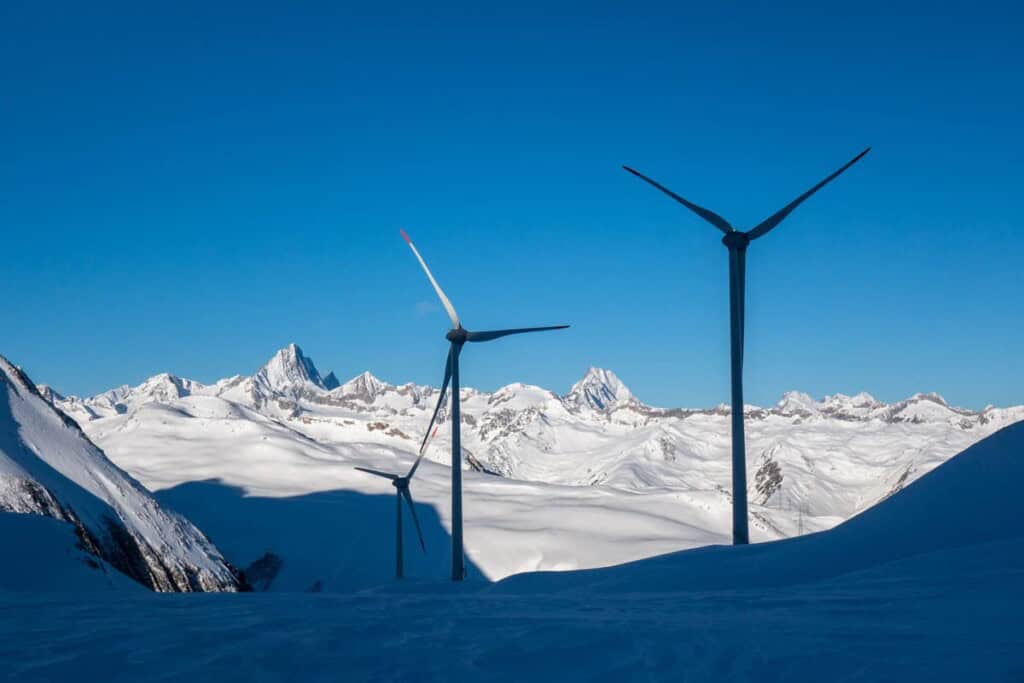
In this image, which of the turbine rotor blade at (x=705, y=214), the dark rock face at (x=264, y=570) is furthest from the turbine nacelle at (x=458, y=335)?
the dark rock face at (x=264, y=570)

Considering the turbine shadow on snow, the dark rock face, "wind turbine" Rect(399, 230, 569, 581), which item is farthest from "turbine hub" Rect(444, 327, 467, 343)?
the dark rock face

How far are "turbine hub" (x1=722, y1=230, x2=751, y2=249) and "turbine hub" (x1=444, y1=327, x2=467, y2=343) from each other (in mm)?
20263

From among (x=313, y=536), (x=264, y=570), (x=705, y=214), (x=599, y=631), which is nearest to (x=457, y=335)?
(x=705, y=214)

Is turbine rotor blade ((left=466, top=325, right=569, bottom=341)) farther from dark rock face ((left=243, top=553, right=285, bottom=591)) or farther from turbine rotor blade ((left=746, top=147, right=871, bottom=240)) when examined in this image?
dark rock face ((left=243, top=553, right=285, bottom=591))

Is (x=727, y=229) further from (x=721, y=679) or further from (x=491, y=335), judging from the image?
(x=721, y=679)

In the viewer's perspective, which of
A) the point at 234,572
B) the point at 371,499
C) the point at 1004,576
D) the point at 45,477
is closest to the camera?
the point at 1004,576

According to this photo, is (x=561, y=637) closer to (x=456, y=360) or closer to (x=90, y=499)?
(x=456, y=360)

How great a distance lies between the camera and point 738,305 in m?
29.4

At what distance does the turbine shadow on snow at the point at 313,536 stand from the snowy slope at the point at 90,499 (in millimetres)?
27877

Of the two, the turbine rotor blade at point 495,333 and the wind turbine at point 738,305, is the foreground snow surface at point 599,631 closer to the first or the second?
the wind turbine at point 738,305

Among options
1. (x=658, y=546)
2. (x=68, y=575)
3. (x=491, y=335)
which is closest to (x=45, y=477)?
(x=491, y=335)

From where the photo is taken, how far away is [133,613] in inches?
520

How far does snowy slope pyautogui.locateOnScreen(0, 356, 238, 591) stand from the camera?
45219mm

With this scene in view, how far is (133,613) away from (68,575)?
10052 millimetres
